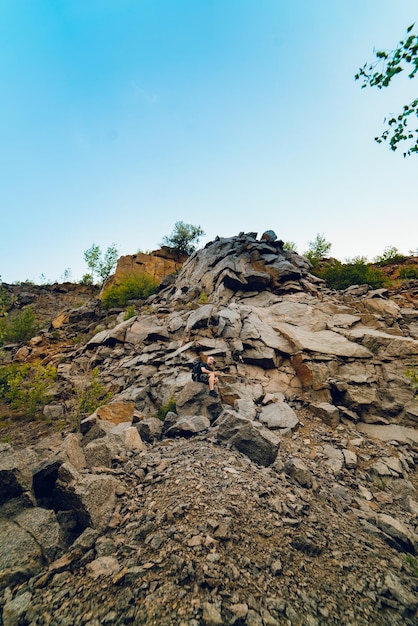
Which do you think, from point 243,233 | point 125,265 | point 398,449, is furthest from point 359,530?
point 125,265

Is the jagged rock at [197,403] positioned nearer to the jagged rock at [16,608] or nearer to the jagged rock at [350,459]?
the jagged rock at [350,459]

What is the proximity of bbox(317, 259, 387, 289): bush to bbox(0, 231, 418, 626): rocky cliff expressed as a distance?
14.7 ft

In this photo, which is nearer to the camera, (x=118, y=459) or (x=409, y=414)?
(x=118, y=459)

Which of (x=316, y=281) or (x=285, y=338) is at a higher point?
(x=316, y=281)

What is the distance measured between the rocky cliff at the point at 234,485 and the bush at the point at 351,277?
448 cm

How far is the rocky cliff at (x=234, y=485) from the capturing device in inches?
144

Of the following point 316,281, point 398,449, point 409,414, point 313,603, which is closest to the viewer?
point 313,603

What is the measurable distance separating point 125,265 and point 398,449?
2851 centimetres

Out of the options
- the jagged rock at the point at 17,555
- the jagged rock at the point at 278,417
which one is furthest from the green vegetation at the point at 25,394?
the jagged rock at the point at 278,417

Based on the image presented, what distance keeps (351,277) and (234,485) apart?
16892 mm

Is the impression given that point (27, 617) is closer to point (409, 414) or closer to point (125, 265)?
point (409, 414)

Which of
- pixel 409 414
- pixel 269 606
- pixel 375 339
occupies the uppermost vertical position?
pixel 375 339

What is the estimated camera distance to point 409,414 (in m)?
9.45

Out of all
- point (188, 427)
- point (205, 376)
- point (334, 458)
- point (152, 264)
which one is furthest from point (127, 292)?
point (334, 458)
